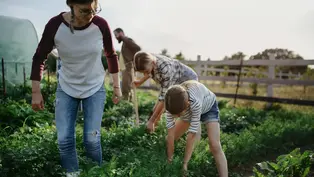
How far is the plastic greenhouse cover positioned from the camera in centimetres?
969

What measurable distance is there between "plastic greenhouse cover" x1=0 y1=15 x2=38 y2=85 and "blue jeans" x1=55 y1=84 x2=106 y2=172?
6.87 m

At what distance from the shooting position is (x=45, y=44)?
2820mm

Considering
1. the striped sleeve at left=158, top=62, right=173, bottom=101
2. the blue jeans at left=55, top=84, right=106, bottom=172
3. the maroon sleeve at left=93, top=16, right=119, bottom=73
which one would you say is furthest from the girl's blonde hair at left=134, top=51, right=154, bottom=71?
the blue jeans at left=55, top=84, right=106, bottom=172

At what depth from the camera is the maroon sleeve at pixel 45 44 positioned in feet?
9.12

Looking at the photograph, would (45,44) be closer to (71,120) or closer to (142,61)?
(71,120)

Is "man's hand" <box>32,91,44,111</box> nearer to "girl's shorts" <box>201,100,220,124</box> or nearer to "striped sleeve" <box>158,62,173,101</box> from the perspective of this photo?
"striped sleeve" <box>158,62,173,101</box>

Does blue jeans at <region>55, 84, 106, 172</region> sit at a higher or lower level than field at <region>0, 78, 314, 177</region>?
higher

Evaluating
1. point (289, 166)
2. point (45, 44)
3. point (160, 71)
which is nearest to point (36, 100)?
point (45, 44)

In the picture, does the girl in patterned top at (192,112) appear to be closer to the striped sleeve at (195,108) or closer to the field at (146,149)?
the striped sleeve at (195,108)

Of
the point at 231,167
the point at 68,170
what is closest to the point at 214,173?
the point at 231,167

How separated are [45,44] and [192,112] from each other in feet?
4.21

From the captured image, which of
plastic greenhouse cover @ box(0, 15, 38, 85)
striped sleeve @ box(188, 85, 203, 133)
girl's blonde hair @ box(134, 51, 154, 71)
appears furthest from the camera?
plastic greenhouse cover @ box(0, 15, 38, 85)

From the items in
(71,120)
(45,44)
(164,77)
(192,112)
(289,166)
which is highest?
(45,44)

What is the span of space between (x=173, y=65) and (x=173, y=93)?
1135 millimetres
